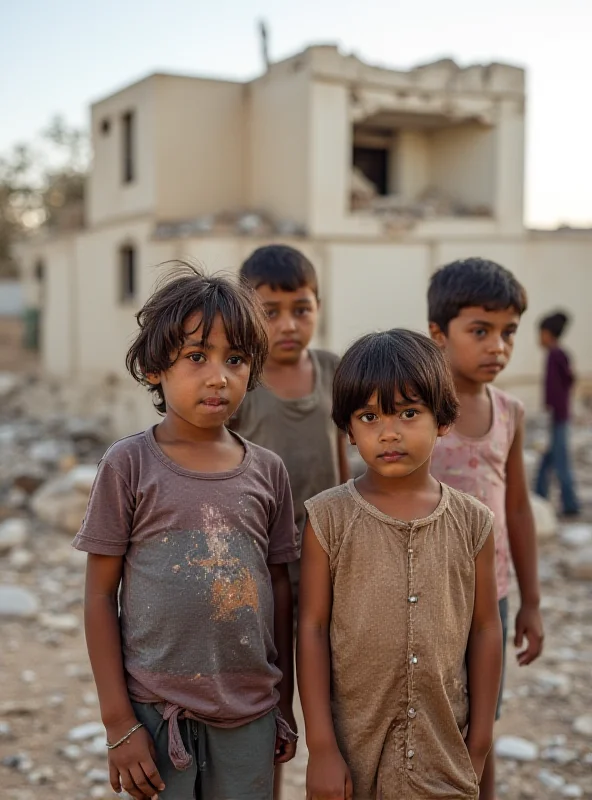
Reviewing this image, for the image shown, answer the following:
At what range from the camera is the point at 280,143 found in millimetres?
11648

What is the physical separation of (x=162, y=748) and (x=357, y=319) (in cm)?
1002

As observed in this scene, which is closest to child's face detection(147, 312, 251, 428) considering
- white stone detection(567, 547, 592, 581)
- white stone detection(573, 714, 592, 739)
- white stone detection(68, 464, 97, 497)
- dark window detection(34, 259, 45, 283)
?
white stone detection(573, 714, 592, 739)

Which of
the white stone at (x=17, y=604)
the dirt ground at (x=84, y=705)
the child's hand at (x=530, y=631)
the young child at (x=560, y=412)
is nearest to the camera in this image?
the child's hand at (x=530, y=631)

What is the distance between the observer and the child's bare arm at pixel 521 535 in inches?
93.4

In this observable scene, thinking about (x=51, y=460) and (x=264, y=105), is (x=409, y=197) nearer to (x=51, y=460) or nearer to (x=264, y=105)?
(x=264, y=105)

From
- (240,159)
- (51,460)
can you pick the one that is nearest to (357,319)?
(240,159)

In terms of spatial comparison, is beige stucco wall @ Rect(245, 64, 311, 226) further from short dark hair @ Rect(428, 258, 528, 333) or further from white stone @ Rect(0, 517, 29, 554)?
short dark hair @ Rect(428, 258, 528, 333)

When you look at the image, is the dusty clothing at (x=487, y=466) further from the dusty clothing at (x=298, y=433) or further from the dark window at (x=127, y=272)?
the dark window at (x=127, y=272)

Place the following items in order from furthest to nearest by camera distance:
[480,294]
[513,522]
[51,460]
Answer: [51,460]
[513,522]
[480,294]

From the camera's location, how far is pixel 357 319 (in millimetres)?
11508

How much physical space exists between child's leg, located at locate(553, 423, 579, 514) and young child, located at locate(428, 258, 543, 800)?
211 inches

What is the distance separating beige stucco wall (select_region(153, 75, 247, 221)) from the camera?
11.7 meters

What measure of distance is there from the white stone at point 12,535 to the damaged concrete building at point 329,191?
4.60m

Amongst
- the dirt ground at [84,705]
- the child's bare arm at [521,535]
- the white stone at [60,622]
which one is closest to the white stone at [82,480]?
the dirt ground at [84,705]
